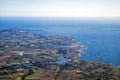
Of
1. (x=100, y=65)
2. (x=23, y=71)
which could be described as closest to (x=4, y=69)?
(x=23, y=71)

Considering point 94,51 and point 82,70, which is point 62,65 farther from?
point 94,51

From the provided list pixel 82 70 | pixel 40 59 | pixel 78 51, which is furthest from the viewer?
pixel 78 51

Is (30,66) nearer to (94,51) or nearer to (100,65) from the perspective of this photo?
(100,65)

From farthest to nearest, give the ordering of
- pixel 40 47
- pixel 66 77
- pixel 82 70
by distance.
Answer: pixel 40 47 → pixel 82 70 → pixel 66 77

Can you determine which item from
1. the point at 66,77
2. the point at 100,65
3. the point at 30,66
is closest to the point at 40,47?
the point at 30,66

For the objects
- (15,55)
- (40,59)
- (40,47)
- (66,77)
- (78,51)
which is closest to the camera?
(66,77)

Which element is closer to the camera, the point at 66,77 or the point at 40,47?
the point at 66,77

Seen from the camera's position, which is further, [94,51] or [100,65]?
[94,51]

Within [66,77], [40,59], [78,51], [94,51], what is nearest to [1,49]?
[40,59]

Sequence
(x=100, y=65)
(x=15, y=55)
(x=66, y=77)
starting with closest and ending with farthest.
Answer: (x=66, y=77), (x=100, y=65), (x=15, y=55)
